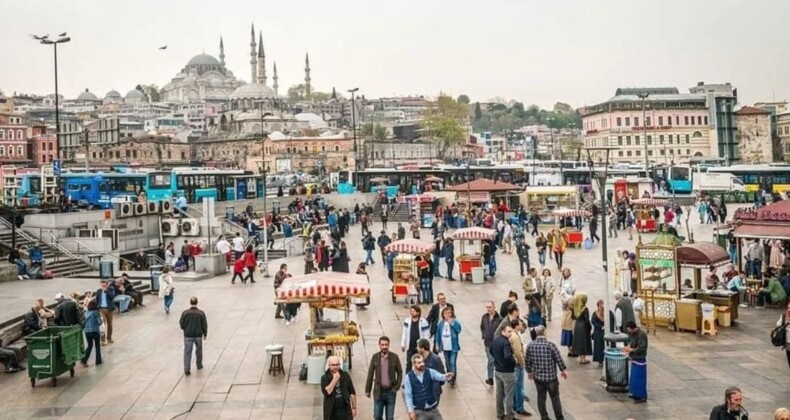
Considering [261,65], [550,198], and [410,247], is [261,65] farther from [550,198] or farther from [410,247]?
[410,247]

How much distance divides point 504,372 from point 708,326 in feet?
23.2

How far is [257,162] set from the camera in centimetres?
12275

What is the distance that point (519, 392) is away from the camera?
33.1 ft

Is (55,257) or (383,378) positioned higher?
(55,257)

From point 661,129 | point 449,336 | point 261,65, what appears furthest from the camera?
point 261,65

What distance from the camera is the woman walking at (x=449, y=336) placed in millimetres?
11281

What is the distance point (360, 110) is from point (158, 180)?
154 metres

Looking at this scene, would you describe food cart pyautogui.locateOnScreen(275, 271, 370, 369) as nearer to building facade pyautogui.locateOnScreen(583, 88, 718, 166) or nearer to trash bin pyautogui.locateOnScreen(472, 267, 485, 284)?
trash bin pyautogui.locateOnScreen(472, 267, 485, 284)

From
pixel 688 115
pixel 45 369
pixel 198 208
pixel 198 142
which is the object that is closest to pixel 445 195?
pixel 198 208

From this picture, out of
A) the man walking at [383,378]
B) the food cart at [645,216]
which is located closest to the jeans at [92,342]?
the man walking at [383,378]

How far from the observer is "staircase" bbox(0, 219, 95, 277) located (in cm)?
2606

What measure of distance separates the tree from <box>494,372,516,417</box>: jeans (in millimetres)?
109971

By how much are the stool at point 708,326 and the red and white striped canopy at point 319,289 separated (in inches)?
273

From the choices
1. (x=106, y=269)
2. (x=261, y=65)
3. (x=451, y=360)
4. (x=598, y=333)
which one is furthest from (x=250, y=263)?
(x=261, y=65)
